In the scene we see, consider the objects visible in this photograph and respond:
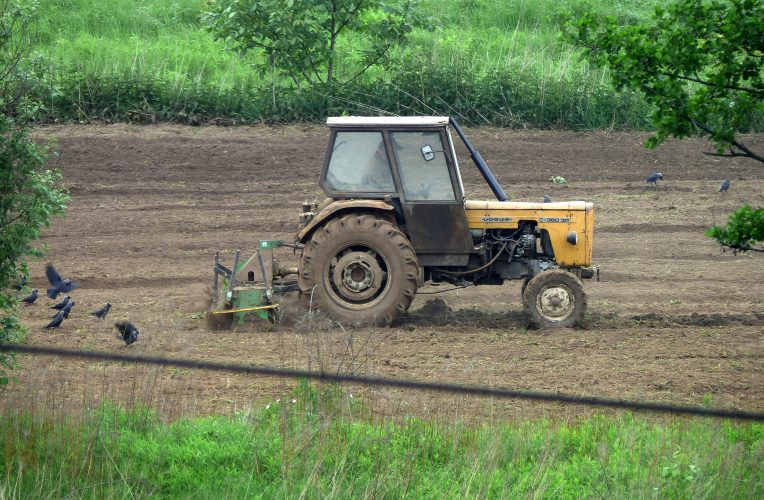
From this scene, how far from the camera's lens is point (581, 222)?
1023 cm

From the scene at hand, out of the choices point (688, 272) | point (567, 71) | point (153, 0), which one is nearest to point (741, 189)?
point (688, 272)

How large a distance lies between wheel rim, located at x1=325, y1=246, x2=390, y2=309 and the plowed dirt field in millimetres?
379

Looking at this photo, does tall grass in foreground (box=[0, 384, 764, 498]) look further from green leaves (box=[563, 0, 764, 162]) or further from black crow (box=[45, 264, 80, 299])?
black crow (box=[45, 264, 80, 299])

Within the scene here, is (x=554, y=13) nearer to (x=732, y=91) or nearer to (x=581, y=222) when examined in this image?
(x=581, y=222)

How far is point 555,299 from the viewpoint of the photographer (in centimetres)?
1005

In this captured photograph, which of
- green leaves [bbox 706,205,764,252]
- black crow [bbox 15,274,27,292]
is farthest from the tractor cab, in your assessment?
green leaves [bbox 706,205,764,252]

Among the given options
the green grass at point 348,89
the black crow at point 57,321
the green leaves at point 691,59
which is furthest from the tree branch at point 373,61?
the green leaves at point 691,59

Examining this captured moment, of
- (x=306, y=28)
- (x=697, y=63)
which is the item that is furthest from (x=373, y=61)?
(x=697, y=63)

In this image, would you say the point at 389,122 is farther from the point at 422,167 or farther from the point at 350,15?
the point at 350,15

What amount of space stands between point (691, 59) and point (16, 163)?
451cm

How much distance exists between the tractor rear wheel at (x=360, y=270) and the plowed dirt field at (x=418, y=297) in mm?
275

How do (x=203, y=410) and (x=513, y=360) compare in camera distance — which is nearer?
(x=203, y=410)

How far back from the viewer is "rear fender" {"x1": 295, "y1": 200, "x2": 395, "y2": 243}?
995 centimetres

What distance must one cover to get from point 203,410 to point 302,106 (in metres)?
12.5
